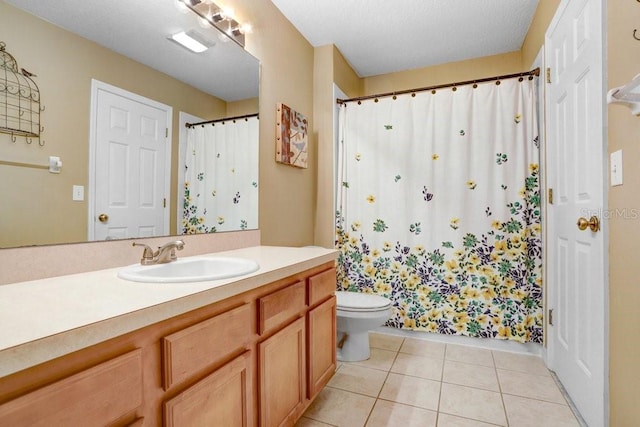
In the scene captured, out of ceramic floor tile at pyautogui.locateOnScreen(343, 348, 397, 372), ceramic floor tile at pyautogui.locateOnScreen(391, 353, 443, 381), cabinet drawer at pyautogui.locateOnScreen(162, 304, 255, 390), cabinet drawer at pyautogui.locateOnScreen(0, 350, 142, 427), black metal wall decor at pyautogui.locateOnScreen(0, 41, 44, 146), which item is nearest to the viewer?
cabinet drawer at pyautogui.locateOnScreen(0, 350, 142, 427)

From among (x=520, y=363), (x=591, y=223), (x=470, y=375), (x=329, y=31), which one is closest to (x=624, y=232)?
(x=591, y=223)

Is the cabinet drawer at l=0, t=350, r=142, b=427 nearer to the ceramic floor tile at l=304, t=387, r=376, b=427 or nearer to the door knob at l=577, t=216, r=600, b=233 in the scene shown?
the ceramic floor tile at l=304, t=387, r=376, b=427

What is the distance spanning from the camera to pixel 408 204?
265 centimetres

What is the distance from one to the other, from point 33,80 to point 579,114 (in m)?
2.24

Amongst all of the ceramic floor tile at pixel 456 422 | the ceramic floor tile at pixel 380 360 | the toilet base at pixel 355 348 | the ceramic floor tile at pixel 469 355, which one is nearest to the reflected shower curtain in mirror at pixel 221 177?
the toilet base at pixel 355 348

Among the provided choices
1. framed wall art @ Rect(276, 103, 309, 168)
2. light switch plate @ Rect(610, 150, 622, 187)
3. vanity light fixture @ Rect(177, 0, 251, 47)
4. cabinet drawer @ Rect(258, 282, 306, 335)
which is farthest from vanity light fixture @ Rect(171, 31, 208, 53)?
light switch plate @ Rect(610, 150, 622, 187)

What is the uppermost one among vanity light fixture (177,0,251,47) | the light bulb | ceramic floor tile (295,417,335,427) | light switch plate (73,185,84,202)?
vanity light fixture (177,0,251,47)

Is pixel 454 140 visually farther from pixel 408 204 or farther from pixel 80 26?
pixel 80 26

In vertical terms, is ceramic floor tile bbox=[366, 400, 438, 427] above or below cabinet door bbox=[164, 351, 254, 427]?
below

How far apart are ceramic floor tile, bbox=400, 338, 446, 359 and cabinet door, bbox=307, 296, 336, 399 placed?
91 cm

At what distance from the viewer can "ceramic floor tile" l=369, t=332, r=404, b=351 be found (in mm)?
2484

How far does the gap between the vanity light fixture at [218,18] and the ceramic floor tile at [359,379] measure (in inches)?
82.7

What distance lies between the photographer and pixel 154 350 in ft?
2.55

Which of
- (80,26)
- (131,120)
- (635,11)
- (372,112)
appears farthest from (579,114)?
(80,26)
